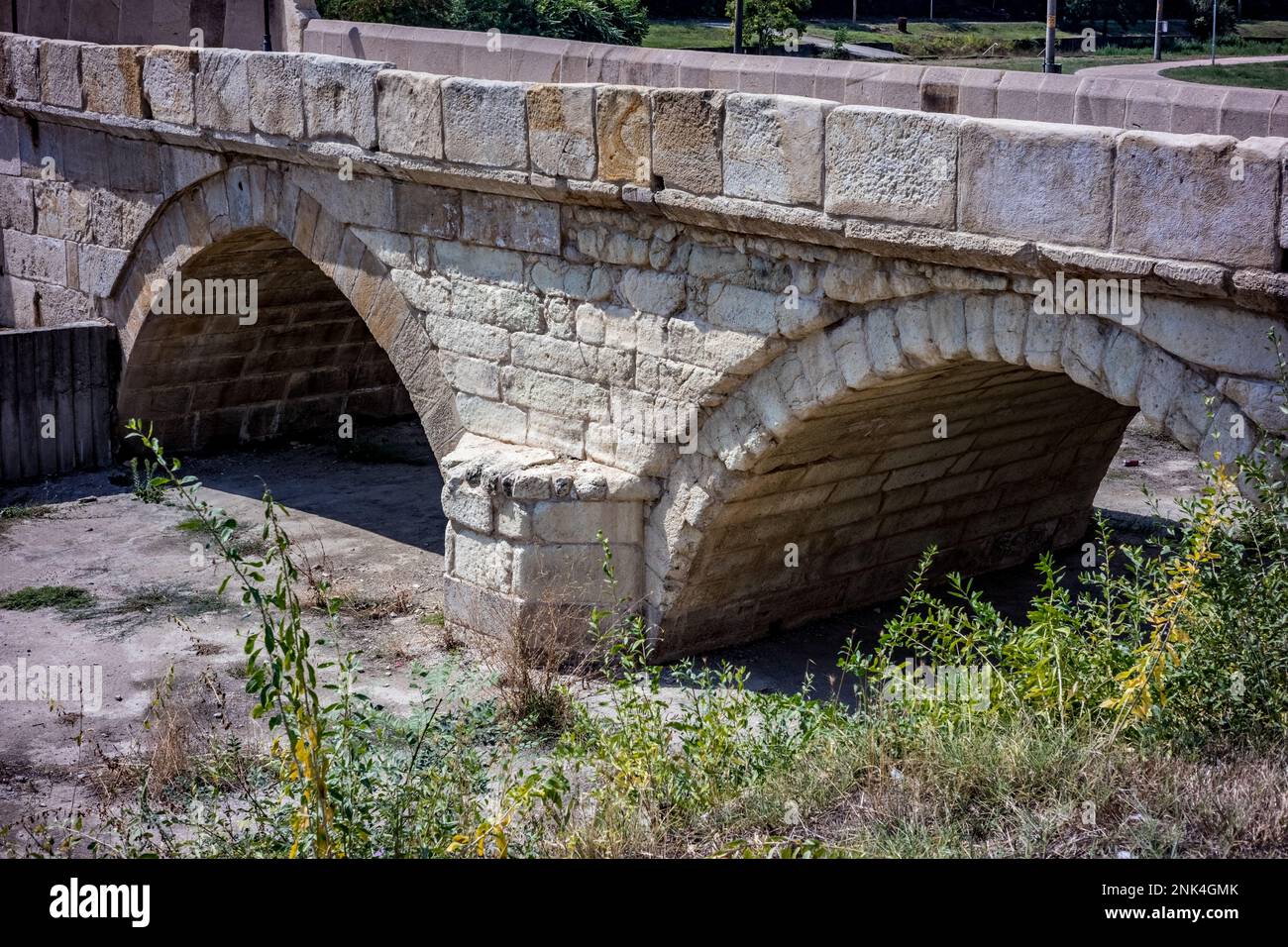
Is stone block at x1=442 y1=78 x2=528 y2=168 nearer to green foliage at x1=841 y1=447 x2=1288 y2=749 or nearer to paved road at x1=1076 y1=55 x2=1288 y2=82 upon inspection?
green foliage at x1=841 y1=447 x2=1288 y2=749

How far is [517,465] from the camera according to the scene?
7934 millimetres

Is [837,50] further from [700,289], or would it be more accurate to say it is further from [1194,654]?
[1194,654]

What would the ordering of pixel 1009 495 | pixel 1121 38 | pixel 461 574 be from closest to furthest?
1. pixel 461 574
2. pixel 1009 495
3. pixel 1121 38

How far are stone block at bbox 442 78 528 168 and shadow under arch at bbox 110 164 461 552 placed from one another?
108 cm

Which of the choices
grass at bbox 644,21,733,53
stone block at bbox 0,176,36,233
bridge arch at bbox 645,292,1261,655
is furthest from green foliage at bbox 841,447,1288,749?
grass at bbox 644,21,733,53

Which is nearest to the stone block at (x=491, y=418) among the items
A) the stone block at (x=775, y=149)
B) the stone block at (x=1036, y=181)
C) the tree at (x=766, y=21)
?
the stone block at (x=775, y=149)

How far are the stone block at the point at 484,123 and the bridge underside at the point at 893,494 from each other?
6.61ft

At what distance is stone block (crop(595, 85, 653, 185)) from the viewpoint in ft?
23.3

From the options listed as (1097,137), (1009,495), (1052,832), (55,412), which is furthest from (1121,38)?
(1052,832)

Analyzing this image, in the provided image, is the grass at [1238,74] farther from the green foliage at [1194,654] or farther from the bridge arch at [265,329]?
the green foliage at [1194,654]

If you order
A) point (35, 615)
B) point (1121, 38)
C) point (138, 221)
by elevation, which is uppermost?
point (1121, 38)

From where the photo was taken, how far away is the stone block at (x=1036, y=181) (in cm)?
559
